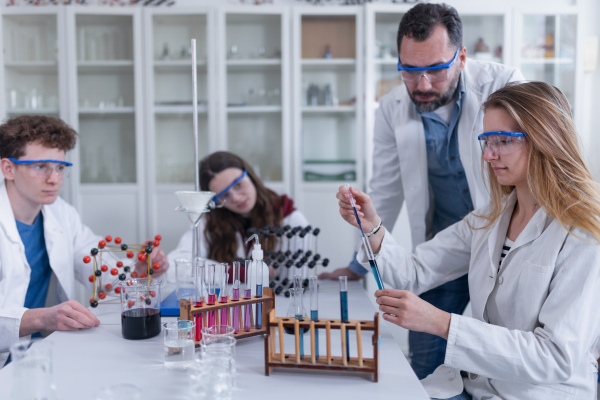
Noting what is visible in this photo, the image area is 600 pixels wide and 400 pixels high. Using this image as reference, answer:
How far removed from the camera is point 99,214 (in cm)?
340

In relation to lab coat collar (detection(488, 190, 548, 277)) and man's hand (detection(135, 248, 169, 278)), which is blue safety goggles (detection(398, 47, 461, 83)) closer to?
lab coat collar (detection(488, 190, 548, 277))

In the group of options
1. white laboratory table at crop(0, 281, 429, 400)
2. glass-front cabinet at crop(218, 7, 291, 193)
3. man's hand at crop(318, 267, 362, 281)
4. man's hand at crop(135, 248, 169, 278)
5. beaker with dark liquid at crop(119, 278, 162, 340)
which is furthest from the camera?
glass-front cabinet at crop(218, 7, 291, 193)

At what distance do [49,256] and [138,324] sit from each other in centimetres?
79

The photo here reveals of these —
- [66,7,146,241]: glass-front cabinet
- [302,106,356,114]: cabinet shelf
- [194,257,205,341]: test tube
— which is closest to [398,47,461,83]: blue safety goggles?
[194,257,205,341]: test tube

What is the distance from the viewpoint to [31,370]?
844 millimetres

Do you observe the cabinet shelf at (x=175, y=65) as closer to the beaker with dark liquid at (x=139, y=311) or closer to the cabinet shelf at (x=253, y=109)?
the cabinet shelf at (x=253, y=109)

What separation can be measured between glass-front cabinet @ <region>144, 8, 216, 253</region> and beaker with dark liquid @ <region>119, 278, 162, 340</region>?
6.55 ft

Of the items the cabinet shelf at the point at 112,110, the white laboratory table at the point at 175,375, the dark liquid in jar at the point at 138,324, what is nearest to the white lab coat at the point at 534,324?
the white laboratory table at the point at 175,375

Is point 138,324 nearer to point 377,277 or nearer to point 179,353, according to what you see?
point 179,353

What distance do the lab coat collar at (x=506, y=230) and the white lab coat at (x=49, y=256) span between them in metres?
1.35

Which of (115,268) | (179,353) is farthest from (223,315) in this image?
(115,268)

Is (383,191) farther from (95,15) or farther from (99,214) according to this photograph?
(95,15)

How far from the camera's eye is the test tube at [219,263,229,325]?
1.31 m

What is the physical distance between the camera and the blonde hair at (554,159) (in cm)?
122
